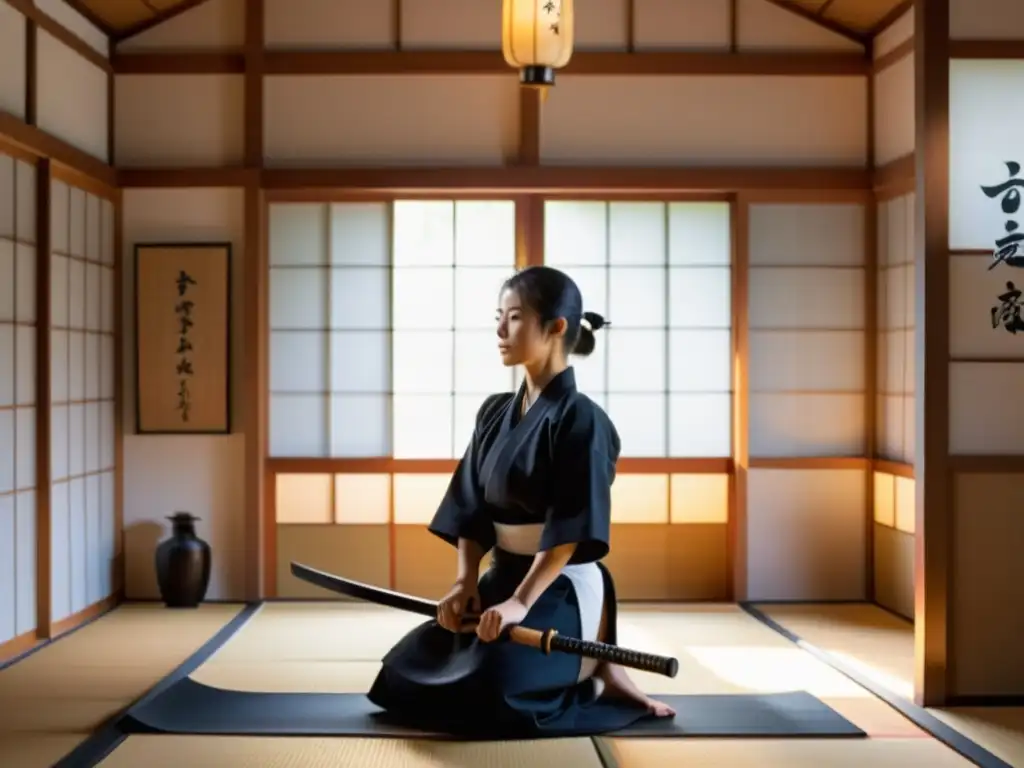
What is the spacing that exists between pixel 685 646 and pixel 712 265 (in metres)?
2.11

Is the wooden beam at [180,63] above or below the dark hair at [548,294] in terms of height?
above

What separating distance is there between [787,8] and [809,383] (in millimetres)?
1924

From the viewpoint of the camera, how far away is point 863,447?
6.30 m

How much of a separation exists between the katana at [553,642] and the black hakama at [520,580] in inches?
6.6

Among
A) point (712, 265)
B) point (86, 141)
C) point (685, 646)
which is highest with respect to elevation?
point (86, 141)

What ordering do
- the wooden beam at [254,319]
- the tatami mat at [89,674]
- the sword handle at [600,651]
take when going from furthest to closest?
the wooden beam at [254,319] → the tatami mat at [89,674] → the sword handle at [600,651]

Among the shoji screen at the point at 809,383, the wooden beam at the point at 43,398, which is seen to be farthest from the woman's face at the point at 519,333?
the shoji screen at the point at 809,383

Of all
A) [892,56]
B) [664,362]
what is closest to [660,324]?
[664,362]

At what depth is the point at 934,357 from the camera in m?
4.14

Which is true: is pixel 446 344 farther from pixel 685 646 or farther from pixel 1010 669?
pixel 1010 669

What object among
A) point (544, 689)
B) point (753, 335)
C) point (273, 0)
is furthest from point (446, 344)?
point (544, 689)

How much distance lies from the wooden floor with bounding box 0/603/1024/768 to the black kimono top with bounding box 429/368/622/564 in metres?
0.64

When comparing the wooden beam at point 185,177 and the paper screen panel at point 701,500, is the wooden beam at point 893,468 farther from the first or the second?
the wooden beam at point 185,177

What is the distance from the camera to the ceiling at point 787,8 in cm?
589
